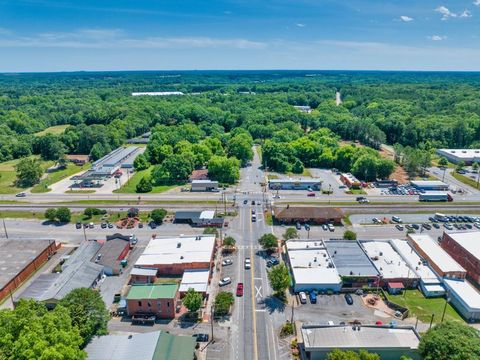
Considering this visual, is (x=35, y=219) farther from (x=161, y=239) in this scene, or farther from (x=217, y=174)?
(x=217, y=174)

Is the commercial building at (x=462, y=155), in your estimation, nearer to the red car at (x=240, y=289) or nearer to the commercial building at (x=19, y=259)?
the red car at (x=240, y=289)

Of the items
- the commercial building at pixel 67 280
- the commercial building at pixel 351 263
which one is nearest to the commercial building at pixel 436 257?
the commercial building at pixel 351 263

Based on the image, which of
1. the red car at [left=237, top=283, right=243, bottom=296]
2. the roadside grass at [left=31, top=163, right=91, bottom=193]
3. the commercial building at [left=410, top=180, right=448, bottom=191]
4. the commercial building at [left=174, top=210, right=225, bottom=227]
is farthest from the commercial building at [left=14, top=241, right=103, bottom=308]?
Answer: the commercial building at [left=410, top=180, right=448, bottom=191]

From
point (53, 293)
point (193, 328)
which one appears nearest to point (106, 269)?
point (53, 293)

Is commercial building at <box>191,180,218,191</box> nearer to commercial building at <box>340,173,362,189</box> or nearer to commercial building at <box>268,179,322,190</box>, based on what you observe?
commercial building at <box>268,179,322,190</box>

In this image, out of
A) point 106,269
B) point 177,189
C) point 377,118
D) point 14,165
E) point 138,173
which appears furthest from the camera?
point 377,118
